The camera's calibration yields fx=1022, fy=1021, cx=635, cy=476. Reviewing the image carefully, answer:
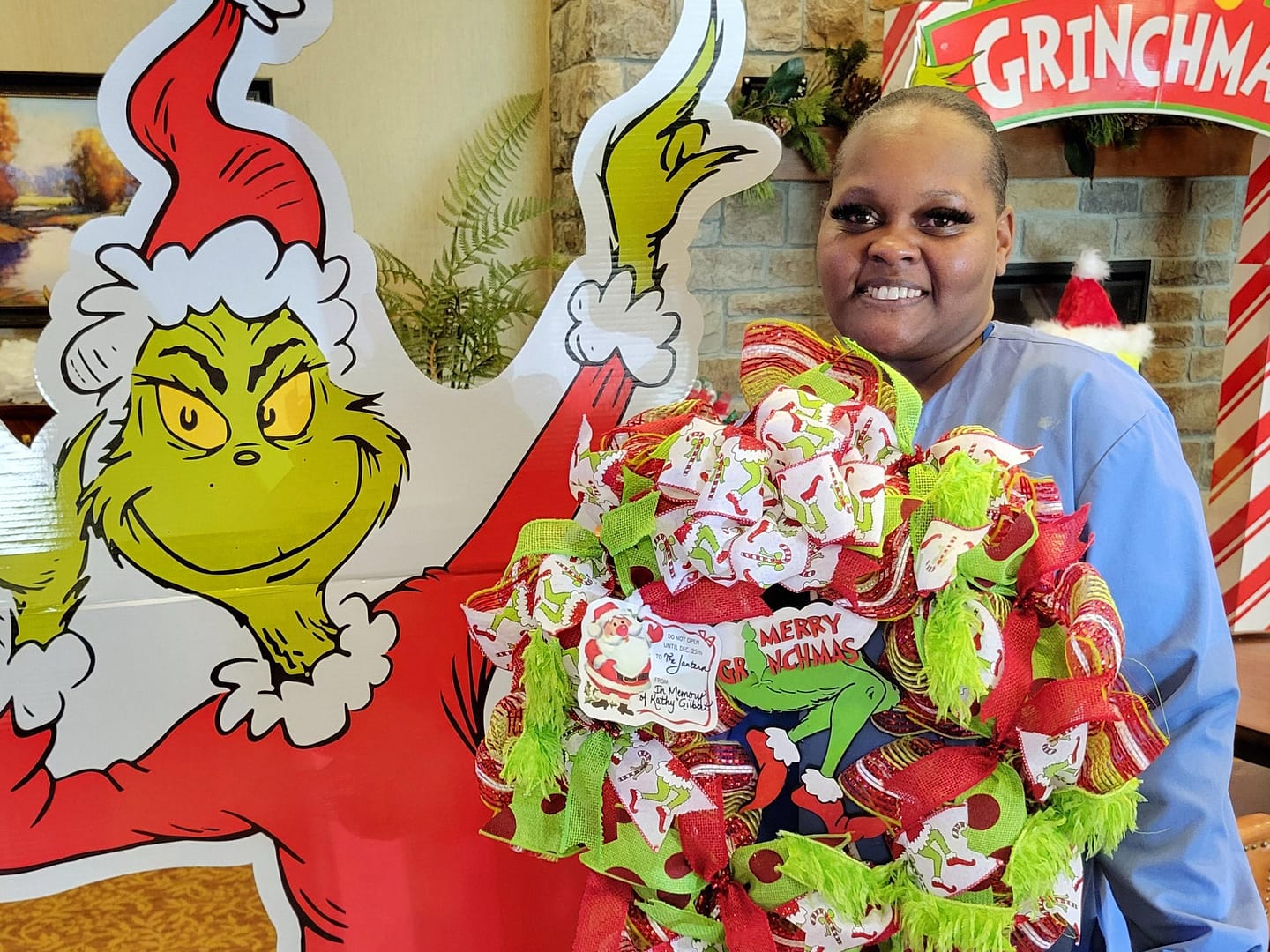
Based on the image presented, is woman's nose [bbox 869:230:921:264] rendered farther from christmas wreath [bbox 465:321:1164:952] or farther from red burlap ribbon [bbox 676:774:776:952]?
red burlap ribbon [bbox 676:774:776:952]

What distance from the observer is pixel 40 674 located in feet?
3.57

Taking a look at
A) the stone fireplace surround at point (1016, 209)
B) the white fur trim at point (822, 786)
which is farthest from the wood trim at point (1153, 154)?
the white fur trim at point (822, 786)

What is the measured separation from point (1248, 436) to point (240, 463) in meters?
2.02

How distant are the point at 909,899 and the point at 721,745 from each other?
161 millimetres

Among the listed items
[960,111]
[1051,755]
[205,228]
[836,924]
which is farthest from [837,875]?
[205,228]

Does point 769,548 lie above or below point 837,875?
above

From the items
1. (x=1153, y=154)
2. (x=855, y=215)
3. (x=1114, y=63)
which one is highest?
(x=1114, y=63)

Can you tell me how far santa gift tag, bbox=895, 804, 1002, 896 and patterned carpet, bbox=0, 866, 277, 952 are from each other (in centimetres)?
84

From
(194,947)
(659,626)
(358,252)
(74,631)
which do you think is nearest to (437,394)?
(358,252)

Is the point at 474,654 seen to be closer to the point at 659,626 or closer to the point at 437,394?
the point at 437,394

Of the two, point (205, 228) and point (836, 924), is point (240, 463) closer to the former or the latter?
point (205, 228)

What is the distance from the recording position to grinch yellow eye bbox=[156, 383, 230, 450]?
1098 mm

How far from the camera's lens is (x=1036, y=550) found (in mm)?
679

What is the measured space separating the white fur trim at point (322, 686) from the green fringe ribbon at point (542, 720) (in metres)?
0.47
